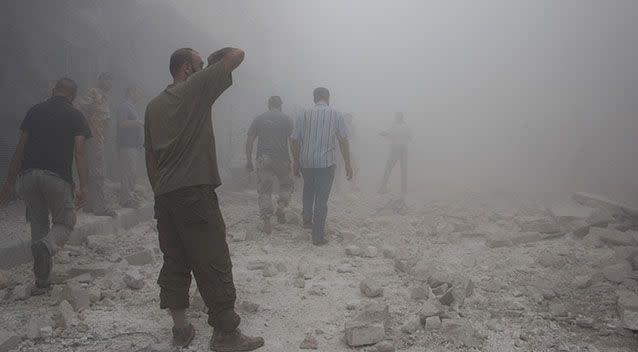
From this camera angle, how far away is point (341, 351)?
118 inches

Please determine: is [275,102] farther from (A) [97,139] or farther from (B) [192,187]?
(B) [192,187]

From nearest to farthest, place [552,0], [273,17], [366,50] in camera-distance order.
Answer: [273,17] → [552,0] → [366,50]

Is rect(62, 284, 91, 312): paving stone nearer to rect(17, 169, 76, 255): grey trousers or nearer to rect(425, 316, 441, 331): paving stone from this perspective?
rect(17, 169, 76, 255): grey trousers

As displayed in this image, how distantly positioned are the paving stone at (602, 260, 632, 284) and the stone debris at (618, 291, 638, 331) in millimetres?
449

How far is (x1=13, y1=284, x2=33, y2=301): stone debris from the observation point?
375cm

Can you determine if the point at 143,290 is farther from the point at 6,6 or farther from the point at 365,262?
the point at 6,6

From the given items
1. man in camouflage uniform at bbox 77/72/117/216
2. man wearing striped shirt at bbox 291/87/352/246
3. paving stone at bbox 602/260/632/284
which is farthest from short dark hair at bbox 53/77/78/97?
paving stone at bbox 602/260/632/284

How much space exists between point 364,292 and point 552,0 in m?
30.6

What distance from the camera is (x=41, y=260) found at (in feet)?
12.5

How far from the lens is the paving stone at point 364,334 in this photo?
3027mm

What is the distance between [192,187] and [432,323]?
1882 millimetres

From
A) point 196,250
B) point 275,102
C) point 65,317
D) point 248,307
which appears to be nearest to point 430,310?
point 248,307

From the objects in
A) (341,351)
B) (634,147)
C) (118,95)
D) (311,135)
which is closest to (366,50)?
(634,147)

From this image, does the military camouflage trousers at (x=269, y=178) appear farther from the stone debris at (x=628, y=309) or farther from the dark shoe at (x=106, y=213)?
the stone debris at (x=628, y=309)
